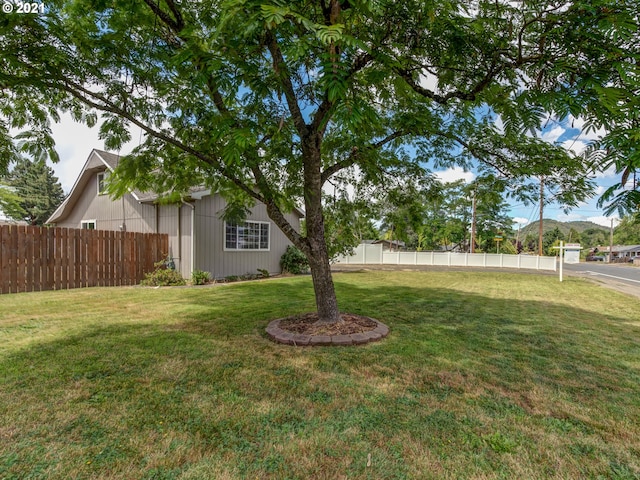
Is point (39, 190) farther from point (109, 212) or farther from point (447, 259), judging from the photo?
point (447, 259)

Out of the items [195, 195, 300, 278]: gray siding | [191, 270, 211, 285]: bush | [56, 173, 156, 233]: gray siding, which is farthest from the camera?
[56, 173, 156, 233]: gray siding

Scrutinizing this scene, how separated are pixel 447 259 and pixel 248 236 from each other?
18.8m

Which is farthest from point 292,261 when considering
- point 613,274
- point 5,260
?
point 613,274

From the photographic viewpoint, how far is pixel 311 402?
8.63 feet

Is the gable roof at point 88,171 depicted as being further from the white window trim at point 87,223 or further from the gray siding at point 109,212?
the white window trim at point 87,223

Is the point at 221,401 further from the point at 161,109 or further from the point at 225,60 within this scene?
the point at 161,109

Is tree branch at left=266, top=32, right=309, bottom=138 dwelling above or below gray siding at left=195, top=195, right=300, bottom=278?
above

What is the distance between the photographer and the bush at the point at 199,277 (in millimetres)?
10266

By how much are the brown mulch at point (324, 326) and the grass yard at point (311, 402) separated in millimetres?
429

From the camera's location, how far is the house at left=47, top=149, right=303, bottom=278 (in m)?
10.9

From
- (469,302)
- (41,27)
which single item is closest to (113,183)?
(41,27)

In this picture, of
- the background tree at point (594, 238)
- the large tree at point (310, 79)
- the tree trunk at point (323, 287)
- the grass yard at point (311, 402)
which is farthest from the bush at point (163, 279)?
the background tree at point (594, 238)

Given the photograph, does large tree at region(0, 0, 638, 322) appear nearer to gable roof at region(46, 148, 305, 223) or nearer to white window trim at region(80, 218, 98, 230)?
gable roof at region(46, 148, 305, 223)

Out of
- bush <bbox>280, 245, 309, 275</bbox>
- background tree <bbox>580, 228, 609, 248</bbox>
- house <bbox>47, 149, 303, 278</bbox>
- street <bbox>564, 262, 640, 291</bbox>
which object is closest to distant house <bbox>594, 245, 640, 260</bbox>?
background tree <bbox>580, 228, 609, 248</bbox>
